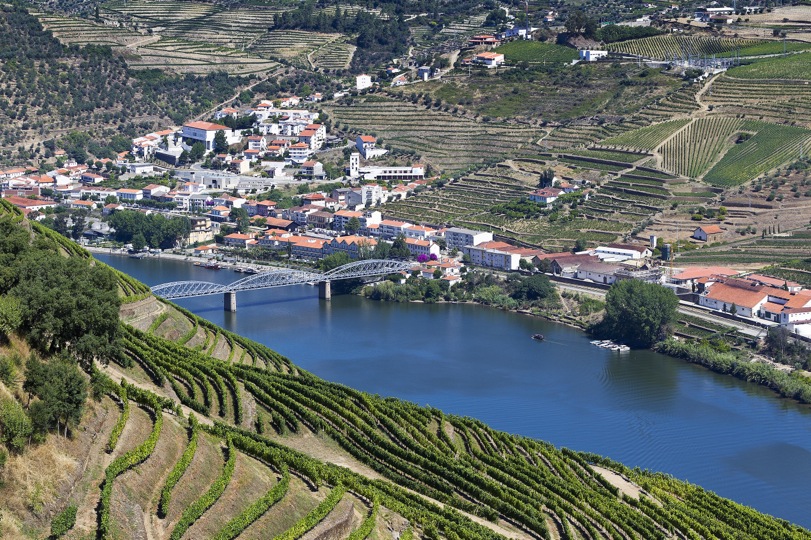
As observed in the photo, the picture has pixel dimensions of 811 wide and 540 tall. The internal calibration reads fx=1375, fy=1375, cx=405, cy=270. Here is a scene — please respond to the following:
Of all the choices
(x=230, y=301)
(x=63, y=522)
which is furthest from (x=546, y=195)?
(x=63, y=522)

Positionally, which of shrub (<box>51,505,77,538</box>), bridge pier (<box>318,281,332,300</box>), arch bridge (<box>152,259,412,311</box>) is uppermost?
shrub (<box>51,505,77,538</box>)

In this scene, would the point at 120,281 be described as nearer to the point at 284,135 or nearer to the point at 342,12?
the point at 284,135

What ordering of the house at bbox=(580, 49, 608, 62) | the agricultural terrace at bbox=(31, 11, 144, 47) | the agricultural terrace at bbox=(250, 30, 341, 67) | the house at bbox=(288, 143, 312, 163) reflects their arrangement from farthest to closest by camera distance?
the agricultural terrace at bbox=(250, 30, 341, 67) < the agricultural terrace at bbox=(31, 11, 144, 47) < the house at bbox=(580, 49, 608, 62) < the house at bbox=(288, 143, 312, 163)

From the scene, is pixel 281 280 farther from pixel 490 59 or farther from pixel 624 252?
pixel 490 59

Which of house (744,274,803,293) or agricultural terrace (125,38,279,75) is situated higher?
agricultural terrace (125,38,279,75)

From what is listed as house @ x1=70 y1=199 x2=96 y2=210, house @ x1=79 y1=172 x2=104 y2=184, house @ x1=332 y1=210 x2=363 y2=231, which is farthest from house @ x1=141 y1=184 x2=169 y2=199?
house @ x1=332 y1=210 x2=363 y2=231

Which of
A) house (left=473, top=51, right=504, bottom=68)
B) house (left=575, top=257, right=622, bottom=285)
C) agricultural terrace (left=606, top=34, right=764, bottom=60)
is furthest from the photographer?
house (left=473, top=51, right=504, bottom=68)

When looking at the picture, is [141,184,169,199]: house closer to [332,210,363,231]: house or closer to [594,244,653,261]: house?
[332,210,363,231]: house

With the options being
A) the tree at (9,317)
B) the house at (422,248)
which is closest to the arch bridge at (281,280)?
the house at (422,248)
